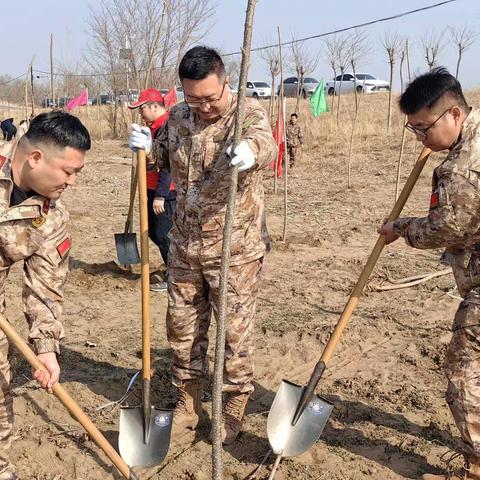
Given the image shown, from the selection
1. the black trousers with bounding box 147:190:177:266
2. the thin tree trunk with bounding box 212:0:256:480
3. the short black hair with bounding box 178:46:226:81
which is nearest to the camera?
the thin tree trunk with bounding box 212:0:256:480

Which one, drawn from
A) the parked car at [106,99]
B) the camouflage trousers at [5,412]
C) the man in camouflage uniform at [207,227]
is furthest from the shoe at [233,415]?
the parked car at [106,99]

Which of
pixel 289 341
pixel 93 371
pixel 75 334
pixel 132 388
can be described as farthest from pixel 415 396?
pixel 75 334

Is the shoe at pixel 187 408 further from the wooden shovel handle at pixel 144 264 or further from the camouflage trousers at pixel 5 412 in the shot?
the camouflage trousers at pixel 5 412

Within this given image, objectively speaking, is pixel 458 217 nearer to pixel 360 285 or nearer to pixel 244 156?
pixel 360 285

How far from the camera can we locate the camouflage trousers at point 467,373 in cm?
271

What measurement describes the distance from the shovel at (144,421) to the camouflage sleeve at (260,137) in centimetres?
55

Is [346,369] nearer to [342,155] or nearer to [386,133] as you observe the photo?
[342,155]

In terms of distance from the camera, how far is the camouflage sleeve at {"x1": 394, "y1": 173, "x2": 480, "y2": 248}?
8.29 ft

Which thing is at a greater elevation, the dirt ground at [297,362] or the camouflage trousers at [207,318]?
the camouflage trousers at [207,318]

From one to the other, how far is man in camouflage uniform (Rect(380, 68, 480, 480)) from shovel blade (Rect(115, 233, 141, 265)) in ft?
12.7

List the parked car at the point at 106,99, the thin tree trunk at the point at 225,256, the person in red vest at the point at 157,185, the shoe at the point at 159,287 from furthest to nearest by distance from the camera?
the parked car at the point at 106,99 → the shoe at the point at 159,287 → the person in red vest at the point at 157,185 → the thin tree trunk at the point at 225,256

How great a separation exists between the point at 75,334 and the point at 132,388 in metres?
1.19

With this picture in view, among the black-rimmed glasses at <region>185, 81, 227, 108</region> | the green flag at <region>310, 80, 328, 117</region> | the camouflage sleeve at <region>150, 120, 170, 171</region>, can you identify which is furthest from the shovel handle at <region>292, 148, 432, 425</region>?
the green flag at <region>310, 80, 328, 117</region>

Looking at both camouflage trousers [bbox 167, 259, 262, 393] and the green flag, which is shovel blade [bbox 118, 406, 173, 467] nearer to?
camouflage trousers [bbox 167, 259, 262, 393]
